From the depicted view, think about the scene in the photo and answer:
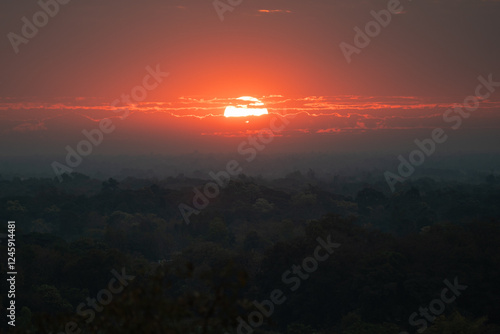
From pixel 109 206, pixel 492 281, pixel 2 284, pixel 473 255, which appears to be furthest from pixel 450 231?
pixel 109 206

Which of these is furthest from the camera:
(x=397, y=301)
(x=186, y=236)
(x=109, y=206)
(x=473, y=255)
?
(x=109, y=206)

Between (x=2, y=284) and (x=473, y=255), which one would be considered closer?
(x=2, y=284)

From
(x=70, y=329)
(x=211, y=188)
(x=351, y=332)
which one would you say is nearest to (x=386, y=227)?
(x=211, y=188)

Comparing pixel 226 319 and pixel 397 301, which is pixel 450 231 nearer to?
pixel 397 301

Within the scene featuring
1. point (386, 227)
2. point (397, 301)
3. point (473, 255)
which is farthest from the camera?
point (386, 227)

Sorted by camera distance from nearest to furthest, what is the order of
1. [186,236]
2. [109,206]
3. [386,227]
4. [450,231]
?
1. [450,231]
2. [186,236]
3. [386,227]
4. [109,206]

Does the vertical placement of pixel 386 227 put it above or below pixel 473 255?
above

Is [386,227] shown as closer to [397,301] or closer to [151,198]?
[151,198]

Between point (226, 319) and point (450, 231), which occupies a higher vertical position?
point (450, 231)

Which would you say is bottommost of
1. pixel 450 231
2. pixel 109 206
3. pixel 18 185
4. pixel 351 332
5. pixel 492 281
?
pixel 351 332
